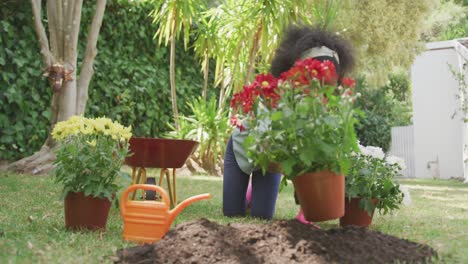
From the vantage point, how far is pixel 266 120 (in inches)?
109

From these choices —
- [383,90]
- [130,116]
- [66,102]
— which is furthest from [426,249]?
[383,90]

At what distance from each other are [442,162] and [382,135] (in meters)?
3.09

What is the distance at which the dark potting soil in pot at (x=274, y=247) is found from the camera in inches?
88.0

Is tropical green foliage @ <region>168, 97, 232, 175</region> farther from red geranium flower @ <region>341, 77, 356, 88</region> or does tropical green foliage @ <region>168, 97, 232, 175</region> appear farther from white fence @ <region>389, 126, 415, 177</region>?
white fence @ <region>389, 126, 415, 177</region>

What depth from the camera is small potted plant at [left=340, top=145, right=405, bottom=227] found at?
11.0ft

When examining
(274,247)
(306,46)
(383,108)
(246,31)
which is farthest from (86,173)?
(383,108)

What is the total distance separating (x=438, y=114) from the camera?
1225 centimetres

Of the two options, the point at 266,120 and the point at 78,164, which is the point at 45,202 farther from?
the point at 266,120

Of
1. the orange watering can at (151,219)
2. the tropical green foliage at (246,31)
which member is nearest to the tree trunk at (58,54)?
the tropical green foliage at (246,31)

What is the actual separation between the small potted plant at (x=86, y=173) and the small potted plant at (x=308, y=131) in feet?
2.44

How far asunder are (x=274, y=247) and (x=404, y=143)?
13301 mm

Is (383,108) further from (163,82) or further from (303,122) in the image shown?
(303,122)

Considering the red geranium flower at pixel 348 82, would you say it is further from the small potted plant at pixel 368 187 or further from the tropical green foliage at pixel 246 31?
the tropical green foliage at pixel 246 31

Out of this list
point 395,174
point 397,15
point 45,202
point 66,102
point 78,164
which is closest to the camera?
point 78,164
